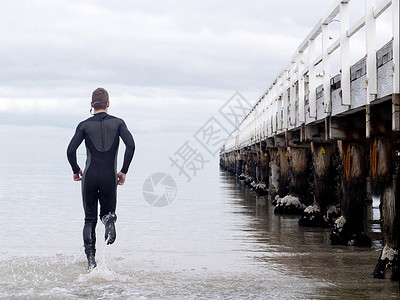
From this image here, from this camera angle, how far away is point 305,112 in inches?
433

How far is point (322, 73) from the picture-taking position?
33.6 ft

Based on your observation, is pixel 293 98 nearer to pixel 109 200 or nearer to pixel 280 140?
pixel 280 140

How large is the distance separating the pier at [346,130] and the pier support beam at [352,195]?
0.01m

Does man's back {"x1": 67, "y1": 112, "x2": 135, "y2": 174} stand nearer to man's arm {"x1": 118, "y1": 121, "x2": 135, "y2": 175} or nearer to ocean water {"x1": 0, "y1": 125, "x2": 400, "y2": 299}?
man's arm {"x1": 118, "y1": 121, "x2": 135, "y2": 175}

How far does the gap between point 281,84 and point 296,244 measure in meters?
6.60

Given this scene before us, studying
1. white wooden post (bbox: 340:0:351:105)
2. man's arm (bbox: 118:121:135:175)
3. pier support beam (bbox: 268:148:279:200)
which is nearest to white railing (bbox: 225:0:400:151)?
white wooden post (bbox: 340:0:351:105)

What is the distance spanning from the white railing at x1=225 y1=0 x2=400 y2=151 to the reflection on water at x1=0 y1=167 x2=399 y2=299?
1818 mm

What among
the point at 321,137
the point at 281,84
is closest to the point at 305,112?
the point at 321,137

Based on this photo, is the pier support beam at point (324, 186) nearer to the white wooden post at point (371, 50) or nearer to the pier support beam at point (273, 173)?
the white wooden post at point (371, 50)

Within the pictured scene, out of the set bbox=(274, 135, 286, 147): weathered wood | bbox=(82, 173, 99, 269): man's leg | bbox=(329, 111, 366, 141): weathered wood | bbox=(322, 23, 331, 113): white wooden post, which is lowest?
bbox=(82, 173, 99, 269): man's leg

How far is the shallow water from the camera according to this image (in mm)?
5719

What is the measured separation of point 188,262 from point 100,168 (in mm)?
1691

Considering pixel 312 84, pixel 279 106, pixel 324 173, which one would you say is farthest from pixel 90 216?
pixel 279 106

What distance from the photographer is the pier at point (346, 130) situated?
6.38 m
